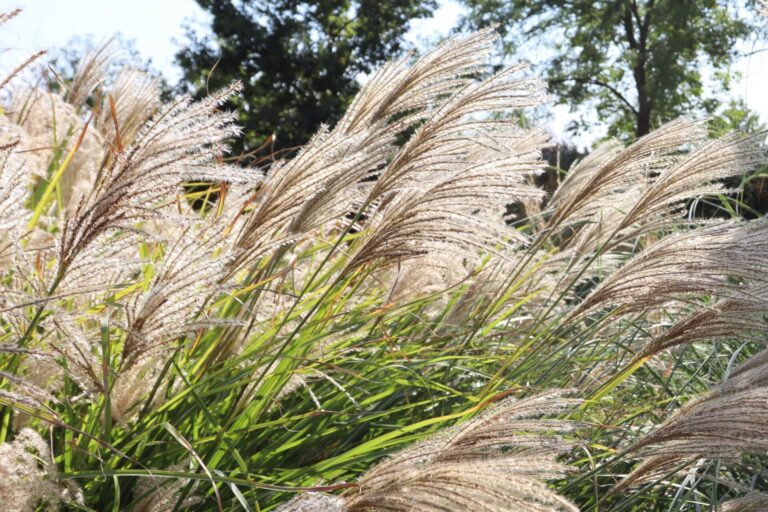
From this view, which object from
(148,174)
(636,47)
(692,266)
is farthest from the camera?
(636,47)

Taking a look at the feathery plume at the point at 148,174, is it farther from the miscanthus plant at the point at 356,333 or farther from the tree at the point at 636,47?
the tree at the point at 636,47

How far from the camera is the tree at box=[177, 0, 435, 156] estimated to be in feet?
97.2

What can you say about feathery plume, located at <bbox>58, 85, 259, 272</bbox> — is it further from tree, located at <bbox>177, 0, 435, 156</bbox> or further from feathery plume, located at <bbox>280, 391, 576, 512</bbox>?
tree, located at <bbox>177, 0, 435, 156</bbox>

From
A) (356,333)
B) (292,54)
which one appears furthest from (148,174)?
(292,54)

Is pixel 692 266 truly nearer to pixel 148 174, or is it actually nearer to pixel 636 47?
pixel 148 174

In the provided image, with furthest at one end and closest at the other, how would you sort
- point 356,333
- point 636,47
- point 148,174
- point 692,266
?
point 636,47 < point 356,333 < point 692,266 < point 148,174

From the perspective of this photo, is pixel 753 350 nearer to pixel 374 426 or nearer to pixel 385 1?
pixel 374 426

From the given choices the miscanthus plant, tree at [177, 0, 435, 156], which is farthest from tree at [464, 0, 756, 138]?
the miscanthus plant

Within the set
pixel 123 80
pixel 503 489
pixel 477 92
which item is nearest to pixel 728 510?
pixel 503 489

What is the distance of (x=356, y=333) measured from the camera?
2.79 m

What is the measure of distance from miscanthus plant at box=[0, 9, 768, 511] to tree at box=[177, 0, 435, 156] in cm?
2680

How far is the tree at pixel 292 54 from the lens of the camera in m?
29.6

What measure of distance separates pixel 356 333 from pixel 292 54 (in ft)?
95.2

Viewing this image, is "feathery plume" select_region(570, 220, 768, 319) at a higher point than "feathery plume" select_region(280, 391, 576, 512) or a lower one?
higher
